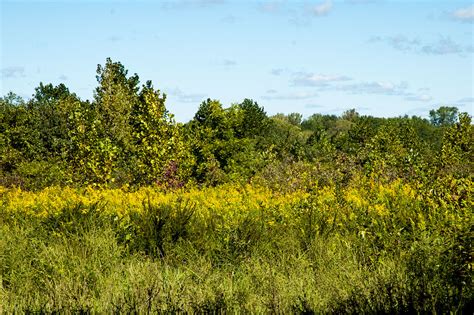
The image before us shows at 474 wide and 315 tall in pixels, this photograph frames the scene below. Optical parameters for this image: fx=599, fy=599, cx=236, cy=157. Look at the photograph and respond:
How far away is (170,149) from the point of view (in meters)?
17.6

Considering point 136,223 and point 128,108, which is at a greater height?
point 128,108

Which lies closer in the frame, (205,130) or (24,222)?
(24,222)

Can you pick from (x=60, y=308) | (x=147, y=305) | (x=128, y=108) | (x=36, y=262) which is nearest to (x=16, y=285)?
(x=36, y=262)

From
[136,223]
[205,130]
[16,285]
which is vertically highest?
[205,130]

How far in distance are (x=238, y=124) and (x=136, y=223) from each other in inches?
1003

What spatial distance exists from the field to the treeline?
3129mm

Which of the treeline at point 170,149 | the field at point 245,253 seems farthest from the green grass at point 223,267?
the treeline at point 170,149

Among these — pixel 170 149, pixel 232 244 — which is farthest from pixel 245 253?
pixel 170 149

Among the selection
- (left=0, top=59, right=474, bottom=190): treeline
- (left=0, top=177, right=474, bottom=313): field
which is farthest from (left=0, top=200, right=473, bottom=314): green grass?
(left=0, top=59, right=474, bottom=190): treeline

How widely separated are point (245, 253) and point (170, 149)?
9.78m

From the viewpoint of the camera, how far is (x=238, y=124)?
113ft

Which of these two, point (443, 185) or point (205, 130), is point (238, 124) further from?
point (443, 185)

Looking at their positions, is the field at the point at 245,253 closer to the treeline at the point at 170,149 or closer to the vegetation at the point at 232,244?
the vegetation at the point at 232,244

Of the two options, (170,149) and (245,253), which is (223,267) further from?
(170,149)
